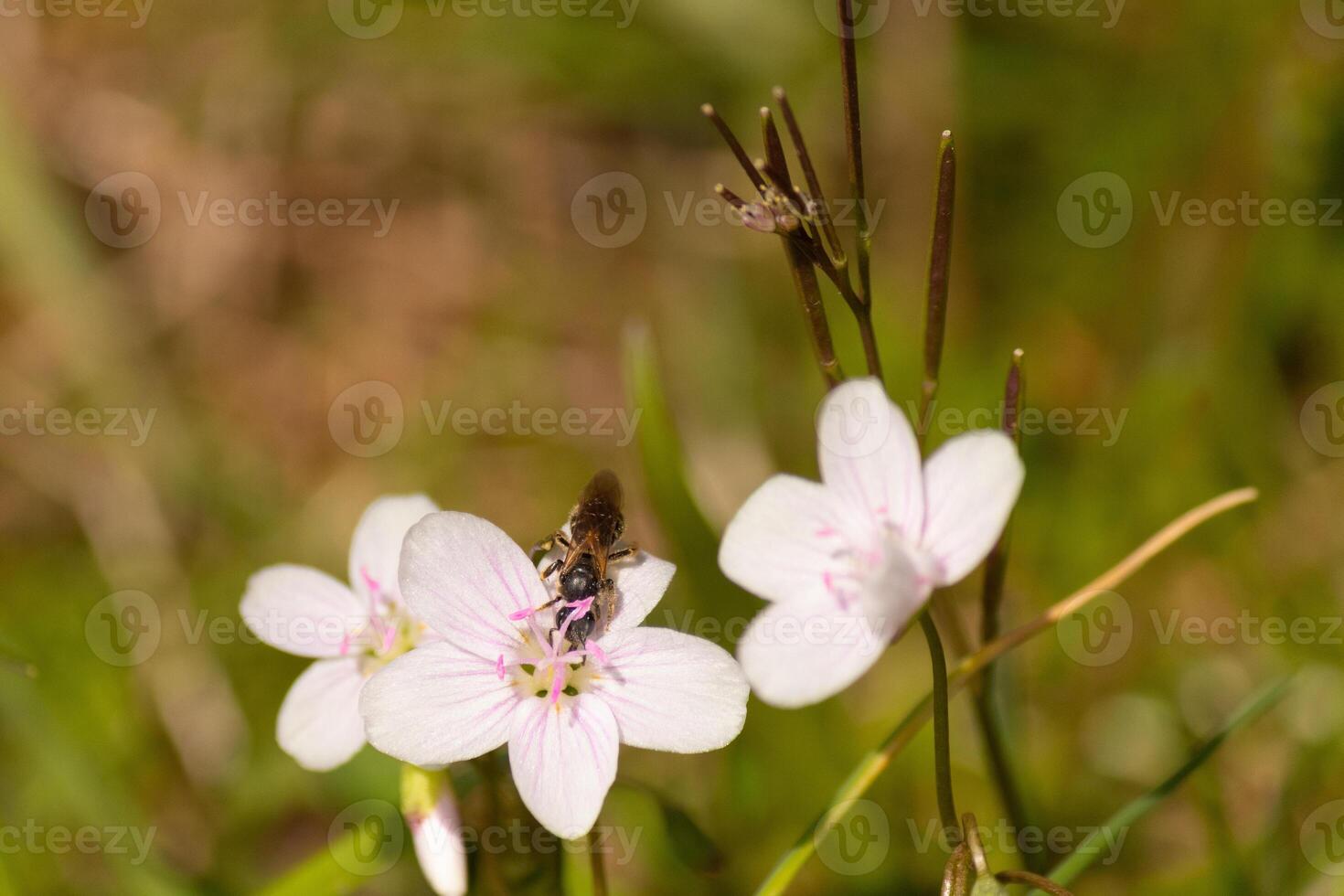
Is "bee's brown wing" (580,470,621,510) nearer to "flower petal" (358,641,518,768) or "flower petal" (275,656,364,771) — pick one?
"flower petal" (358,641,518,768)

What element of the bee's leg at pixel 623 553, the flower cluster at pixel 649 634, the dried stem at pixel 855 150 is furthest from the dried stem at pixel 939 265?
the bee's leg at pixel 623 553

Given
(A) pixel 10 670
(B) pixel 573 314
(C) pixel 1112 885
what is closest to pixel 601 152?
(B) pixel 573 314

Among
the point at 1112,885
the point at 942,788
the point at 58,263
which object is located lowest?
the point at 1112,885

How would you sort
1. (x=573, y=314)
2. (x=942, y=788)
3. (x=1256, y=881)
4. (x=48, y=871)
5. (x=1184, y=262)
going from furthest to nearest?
1. (x=573, y=314)
2. (x=1184, y=262)
3. (x=48, y=871)
4. (x=1256, y=881)
5. (x=942, y=788)

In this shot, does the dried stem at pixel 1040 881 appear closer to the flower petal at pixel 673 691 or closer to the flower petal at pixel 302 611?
the flower petal at pixel 673 691

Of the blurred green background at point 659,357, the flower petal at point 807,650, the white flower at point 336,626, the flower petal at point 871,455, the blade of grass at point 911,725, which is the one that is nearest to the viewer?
the flower petal at point 807,650

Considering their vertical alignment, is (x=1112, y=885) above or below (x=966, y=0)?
below

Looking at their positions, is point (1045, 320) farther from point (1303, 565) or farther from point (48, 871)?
point (48, 871)

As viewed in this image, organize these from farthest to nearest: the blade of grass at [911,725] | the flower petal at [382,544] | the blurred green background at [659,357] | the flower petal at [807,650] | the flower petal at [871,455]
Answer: the blurred green background at [659,357], the flower petal at [382,544], the blade of grass at [911,725], the flower petal at [871,455], the flower petal at [807,650]

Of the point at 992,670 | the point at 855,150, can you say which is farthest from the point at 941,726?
the point at 855,150
